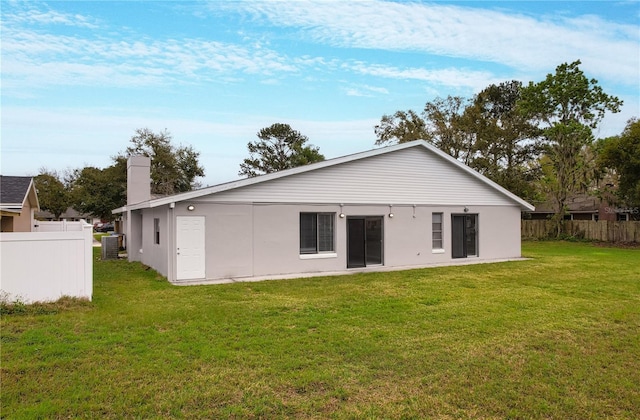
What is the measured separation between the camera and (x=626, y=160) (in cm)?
2372

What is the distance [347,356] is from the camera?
531 cm

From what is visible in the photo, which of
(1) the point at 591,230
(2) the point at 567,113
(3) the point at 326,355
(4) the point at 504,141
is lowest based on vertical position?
(3) the point at 326,355

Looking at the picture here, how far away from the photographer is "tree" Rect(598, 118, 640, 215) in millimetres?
23220

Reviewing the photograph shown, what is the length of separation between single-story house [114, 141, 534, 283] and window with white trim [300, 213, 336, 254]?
3cm

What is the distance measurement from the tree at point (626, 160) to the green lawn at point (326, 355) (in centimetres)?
1768

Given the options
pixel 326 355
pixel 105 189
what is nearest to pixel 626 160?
pixel 326 355

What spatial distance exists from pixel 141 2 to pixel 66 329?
7.79 m

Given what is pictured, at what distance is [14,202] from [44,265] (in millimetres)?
6430

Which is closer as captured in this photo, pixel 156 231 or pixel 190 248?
pixel 190 248

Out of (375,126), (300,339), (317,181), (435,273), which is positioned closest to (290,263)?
(317,181)

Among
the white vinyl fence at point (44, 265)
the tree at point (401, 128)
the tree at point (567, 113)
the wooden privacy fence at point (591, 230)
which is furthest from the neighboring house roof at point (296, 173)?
the tree at point (401, 128)

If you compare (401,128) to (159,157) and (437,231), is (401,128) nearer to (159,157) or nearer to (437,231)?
(437,231)

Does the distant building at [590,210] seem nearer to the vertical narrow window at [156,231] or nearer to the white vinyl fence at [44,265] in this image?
the vertical narrow window at [156,231]

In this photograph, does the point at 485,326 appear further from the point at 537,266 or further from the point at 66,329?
the point at 537,266
